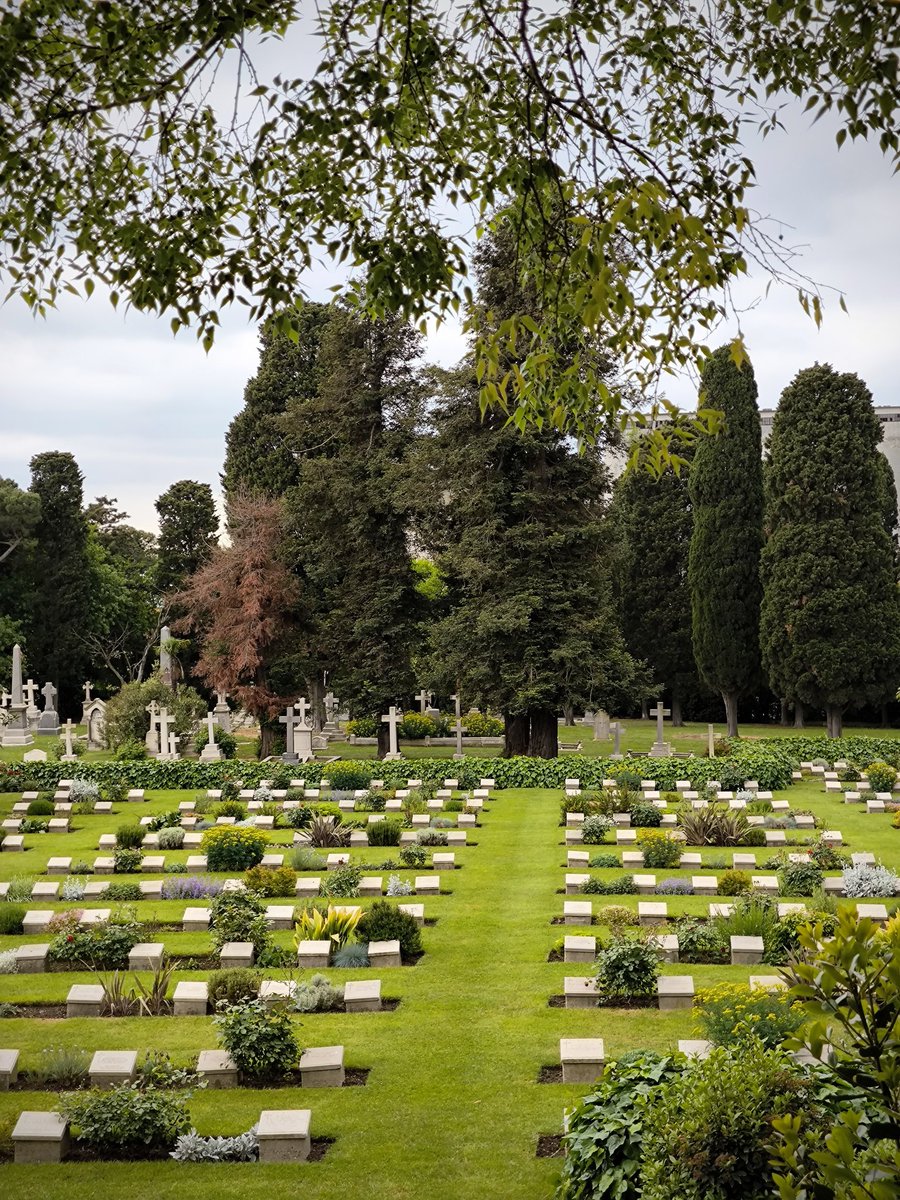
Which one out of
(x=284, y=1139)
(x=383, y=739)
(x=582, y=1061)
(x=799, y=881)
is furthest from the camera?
(x=383, y=739)

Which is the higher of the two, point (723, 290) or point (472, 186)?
point (472, 186)

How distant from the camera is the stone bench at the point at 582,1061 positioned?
32.1ft

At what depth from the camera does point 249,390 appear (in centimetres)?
4434

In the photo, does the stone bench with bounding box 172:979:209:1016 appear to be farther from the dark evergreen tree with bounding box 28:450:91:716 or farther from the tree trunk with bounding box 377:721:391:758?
the dark evergreen tree with bounding box 28:450:91:716

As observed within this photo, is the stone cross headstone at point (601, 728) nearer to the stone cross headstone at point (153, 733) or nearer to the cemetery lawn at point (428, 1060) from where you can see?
the stone cross headstone at point (153, 733)

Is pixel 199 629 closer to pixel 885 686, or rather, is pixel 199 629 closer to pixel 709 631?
pixel 709 631

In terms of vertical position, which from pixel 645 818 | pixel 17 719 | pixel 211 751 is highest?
pixel 17 719

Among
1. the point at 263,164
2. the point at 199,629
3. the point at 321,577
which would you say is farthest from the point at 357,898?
the point at 199,629

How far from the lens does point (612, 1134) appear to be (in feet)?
21.9

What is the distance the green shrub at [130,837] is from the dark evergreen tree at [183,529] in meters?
30.8

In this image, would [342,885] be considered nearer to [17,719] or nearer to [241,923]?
[241,923]

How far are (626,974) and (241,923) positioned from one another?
4597 mm

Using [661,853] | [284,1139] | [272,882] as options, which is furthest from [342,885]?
[284,1139]

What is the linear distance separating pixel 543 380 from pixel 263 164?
2.30 m
